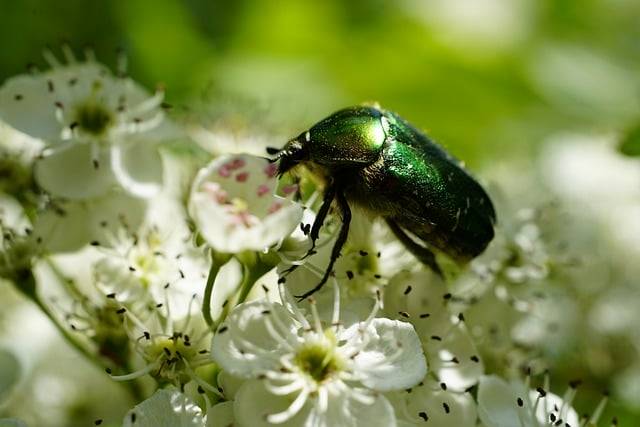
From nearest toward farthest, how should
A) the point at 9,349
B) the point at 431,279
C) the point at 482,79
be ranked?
the point at 431,279
the point at 9,349
the point at 482,79

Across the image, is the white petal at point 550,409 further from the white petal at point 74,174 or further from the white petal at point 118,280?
the white petal at point 74,174

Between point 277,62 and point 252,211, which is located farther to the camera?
point 277,62

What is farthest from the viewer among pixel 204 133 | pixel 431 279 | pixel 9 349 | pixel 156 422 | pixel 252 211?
pixel 204 133

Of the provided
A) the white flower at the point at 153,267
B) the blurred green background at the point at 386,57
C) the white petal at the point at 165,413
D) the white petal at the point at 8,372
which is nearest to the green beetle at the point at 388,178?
the white flower at the point at 153,267

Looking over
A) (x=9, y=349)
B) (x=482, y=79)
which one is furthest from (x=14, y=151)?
(x=482, y=79)

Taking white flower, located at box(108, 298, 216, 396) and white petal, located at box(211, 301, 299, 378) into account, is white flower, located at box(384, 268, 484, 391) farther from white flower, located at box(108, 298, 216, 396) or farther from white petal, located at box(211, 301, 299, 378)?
white flower, located at box(108, 298, 216, 396)

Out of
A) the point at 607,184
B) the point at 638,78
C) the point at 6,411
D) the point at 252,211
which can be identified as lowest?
the point at 6,411

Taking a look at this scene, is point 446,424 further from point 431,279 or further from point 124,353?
point 124,353
